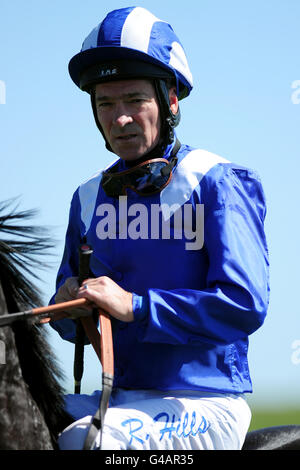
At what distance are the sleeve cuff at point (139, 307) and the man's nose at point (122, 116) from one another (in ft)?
2.58

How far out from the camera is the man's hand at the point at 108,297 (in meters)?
2.65

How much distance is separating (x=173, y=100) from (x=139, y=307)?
1.08 meters

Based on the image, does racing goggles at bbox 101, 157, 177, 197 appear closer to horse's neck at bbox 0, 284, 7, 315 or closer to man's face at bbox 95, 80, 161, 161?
man's face at bbox 95, 80, 161, 161

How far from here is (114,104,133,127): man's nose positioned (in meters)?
3.10

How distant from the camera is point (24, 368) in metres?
2.69

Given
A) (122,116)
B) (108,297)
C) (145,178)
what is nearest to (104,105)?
(122,116)

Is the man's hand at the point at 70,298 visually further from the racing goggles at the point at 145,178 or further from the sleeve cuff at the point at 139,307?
the racing goggles at the point at 145,178

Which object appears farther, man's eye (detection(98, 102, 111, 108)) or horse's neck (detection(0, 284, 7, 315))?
man's eye (detection(98, 102, 111, 108))

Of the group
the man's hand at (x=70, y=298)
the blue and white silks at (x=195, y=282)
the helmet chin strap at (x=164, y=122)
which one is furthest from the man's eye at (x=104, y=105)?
the man's hand at (x=70, y=298)

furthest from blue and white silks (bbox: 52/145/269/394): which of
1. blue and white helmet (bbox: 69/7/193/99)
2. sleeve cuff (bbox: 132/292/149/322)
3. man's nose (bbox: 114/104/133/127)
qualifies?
blue and white helmet (bbox: 69/7/193/99)

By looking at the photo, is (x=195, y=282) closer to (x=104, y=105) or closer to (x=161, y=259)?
(x=161, y=259)

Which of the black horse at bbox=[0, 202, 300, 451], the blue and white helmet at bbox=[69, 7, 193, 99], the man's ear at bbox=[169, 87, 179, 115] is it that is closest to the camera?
the black horse at bbox=[0, 202, 300, 451]

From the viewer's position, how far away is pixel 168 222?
3.02m
